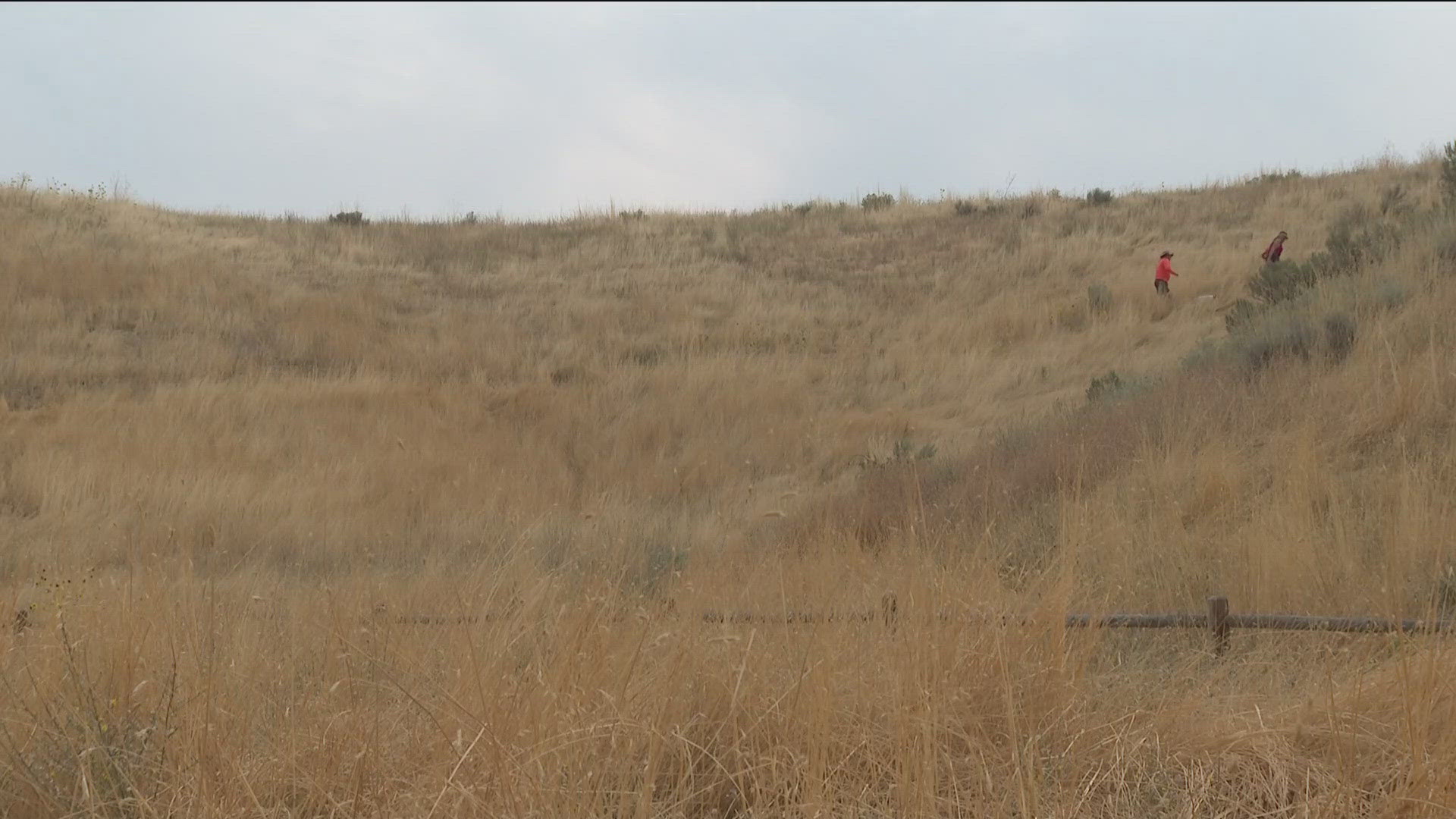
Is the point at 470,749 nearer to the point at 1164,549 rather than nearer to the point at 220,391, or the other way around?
the point at 1164,549

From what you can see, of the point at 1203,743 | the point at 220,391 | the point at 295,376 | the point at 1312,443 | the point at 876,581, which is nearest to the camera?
the point at 1203,743

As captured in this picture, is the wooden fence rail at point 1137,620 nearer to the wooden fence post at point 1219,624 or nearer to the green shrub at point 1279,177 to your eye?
the wooden fence post at point 1219,624

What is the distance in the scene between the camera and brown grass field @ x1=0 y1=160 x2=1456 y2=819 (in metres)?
2.86

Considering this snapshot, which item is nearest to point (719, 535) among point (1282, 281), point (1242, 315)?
point (1242, 315)

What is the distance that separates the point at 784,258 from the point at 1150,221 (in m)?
8.33

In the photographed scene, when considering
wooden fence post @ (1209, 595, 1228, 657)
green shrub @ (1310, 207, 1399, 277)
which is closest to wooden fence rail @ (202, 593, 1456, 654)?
wooden fence post @ (1209, 595, 1228, 657)

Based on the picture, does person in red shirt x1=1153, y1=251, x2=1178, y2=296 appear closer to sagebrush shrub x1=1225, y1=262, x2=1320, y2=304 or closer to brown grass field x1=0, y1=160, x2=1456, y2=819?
brown grass field x1=0, y1=160, x2=1456, y2=819

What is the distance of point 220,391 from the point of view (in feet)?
45.9

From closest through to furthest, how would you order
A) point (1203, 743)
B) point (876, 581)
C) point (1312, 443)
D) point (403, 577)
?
point (1203, 743)
point (876, 581)
point (1312, 443)
point (403, 577)

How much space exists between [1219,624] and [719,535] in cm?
512

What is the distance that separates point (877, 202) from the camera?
29766mm

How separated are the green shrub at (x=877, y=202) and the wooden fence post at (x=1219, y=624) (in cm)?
2588

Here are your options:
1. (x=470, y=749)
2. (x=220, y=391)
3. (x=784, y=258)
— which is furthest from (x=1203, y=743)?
(x=784, y=258)

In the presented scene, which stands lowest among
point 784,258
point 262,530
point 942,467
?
point 262,530
